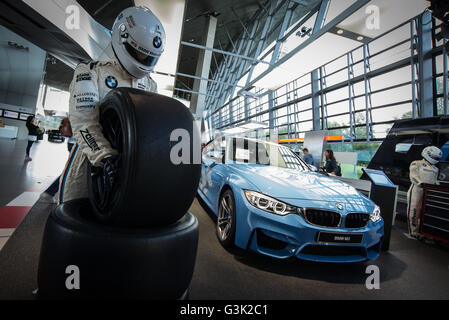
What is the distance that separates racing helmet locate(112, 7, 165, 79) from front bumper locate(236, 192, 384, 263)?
1.43 metres

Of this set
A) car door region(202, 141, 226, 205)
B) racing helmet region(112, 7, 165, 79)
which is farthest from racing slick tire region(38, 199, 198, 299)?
car door region(202, 141, 226, 205)

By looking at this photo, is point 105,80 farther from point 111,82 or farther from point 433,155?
point 433,155

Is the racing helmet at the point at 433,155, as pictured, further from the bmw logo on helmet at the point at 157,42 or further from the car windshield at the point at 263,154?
A: the bmw logo on helmet at the point at 157,42

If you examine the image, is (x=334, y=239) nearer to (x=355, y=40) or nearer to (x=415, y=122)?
(x=355, y=40)

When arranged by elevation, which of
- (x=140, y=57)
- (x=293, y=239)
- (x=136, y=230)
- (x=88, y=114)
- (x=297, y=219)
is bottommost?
(x=293, y=239)

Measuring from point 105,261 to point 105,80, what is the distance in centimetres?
101

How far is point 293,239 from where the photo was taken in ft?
6.16

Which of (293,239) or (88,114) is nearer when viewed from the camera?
(88,114)

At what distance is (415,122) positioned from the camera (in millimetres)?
5406

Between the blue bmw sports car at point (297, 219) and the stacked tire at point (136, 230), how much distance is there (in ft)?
3.81

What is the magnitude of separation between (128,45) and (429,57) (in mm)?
9739

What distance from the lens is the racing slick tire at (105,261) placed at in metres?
0.75

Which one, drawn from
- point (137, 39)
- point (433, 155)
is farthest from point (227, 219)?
point (433, 155)
